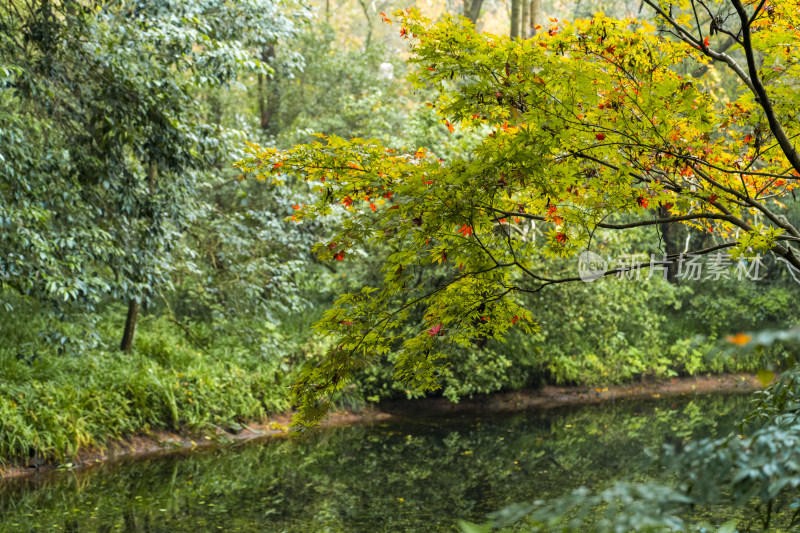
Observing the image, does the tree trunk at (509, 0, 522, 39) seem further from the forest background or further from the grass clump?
the grass clump

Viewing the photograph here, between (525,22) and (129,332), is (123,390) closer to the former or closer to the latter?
(129,332)

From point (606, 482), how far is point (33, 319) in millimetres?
7344

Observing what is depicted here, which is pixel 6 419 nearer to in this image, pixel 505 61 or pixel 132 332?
pixel 132 332

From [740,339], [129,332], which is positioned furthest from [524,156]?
[129,332]

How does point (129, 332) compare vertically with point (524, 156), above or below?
below

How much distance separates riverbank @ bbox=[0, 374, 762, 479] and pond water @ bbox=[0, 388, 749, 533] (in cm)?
28

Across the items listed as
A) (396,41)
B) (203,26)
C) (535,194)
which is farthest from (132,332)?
(396,41)

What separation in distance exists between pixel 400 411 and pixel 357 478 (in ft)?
11.8

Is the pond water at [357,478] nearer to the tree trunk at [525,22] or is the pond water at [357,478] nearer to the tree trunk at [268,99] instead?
the tree trunk at [525,22]

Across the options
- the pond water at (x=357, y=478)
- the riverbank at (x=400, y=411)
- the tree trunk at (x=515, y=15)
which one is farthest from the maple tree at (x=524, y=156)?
the tree trunk at (x=515, y=15)

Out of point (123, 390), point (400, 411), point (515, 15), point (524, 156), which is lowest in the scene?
point (400, 411)

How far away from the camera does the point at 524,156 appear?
320cm

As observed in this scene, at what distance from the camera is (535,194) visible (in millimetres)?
3957

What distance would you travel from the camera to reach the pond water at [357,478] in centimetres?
573
